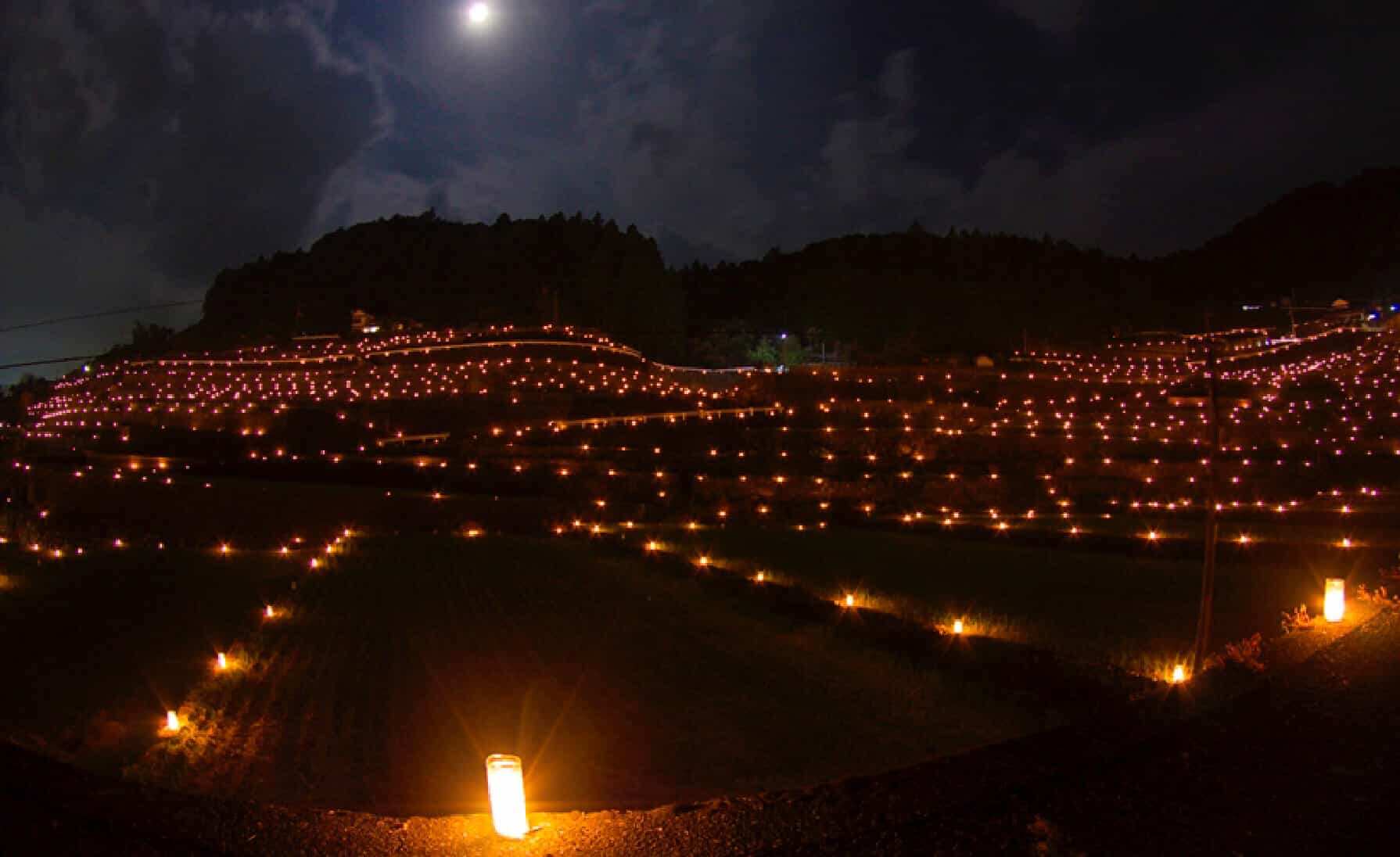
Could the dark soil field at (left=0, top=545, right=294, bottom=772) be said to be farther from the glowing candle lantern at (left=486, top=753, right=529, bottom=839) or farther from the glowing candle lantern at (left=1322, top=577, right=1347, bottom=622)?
the glowing candle lantern at (left=1322, top=577, right=1347, bottom=622)

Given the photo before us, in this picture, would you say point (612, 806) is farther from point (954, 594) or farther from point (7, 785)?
point (954, 594)

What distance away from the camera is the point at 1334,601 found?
6684mm

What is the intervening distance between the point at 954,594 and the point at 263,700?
6.40m

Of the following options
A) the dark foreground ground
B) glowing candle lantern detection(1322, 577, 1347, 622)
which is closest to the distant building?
glowing candle lantern detection(1322, 577, 1347, 622)

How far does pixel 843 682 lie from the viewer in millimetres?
7180

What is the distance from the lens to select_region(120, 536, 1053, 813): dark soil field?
555cm

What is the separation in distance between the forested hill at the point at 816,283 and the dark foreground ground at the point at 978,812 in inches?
1445

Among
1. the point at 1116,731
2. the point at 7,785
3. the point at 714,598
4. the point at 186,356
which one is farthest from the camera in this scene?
the point at 186,356

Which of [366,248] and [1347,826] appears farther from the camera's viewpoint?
[366,248]

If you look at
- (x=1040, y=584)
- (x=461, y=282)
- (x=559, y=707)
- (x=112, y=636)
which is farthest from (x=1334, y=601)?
(x=461, y=282)

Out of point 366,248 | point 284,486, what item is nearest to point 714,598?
point 284,486

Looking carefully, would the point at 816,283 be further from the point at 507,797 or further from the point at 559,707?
the point at 507,797

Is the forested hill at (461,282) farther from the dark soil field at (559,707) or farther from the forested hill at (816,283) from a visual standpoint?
the dark soil field at (559,707)

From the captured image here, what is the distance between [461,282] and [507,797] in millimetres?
47663
